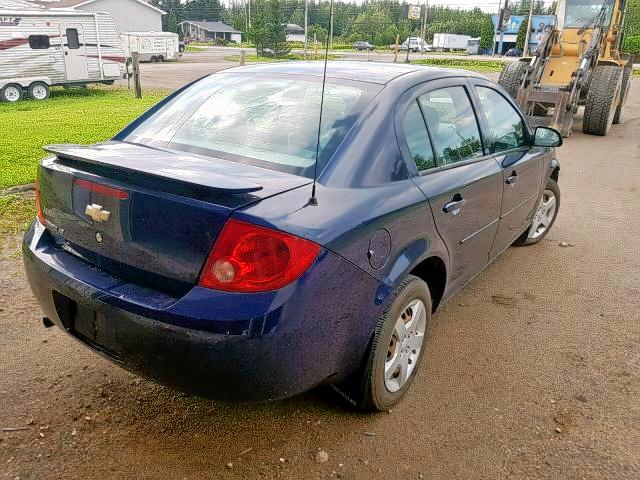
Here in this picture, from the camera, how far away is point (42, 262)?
2410 millimetres

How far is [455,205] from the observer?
2.86m

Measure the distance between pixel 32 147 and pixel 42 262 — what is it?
686 cm

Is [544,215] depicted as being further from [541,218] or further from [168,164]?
[168,164]

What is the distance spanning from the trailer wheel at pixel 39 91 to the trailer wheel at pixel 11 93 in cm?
51

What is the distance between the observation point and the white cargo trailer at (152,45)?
38344 millimetres

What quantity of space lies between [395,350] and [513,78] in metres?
10.6

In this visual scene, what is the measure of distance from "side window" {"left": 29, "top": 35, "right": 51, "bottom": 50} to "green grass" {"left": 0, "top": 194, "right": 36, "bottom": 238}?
1497 cm

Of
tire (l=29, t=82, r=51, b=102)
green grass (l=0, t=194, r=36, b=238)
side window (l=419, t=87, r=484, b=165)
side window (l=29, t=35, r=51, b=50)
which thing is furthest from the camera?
side window (l=29, t=35, r=51, b=50)

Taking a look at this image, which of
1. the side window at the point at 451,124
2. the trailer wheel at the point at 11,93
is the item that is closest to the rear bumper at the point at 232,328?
the side window at the point at 451,124

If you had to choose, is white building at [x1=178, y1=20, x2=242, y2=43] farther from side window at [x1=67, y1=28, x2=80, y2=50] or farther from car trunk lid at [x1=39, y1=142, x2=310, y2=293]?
car trunk lid at [x1=39, y1=142, x2=310, y2=293]

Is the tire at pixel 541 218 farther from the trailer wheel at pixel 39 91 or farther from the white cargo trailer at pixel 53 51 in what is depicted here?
the trailer wheel at pixel 39 91

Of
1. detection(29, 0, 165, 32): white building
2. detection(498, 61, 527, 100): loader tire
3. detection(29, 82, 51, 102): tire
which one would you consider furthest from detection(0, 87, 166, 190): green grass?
detection(29, 0, 165, 32): white building

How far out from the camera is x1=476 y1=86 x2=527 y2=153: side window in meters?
3.50

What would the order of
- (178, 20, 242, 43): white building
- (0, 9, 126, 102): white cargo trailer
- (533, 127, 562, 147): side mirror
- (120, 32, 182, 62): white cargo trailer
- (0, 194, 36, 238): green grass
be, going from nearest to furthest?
(533, 127, 562, 147): side mirror → (0, 194, 36, 238): green grass → (0, 9, 126, 102): white cargo trailer → (120, 32, 182, 62): white cargo trailer → (178, 20, 242, 43): white building
